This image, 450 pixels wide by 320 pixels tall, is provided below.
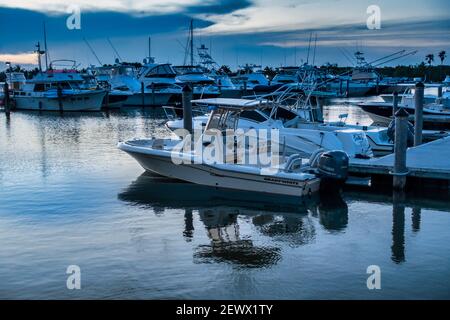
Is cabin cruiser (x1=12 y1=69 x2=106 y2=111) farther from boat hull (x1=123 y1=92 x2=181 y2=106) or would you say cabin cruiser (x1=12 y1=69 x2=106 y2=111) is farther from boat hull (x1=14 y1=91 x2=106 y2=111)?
boat hull (x1=123 y1=92 x2=181 y2=106)

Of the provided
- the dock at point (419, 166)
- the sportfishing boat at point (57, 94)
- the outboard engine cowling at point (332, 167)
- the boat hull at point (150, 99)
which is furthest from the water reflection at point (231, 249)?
the boat hull at point (150, 99)

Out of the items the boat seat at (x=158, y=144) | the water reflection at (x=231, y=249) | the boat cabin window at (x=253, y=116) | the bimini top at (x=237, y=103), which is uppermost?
the bimini top at (x=237, y=103)

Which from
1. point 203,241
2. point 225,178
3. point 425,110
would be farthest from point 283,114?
point 425,110

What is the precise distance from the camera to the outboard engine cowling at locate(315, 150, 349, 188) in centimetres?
1530

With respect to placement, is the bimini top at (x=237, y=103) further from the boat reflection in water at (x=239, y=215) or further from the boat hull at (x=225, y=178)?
the boat reflection in water at (x=239, y=215)

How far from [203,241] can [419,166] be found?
758 cm

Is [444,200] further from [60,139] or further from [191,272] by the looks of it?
[60,139]

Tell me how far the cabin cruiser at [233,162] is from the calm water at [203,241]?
1.26ft

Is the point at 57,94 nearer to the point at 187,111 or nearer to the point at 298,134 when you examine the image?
the point at 187,111

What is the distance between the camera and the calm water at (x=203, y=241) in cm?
946

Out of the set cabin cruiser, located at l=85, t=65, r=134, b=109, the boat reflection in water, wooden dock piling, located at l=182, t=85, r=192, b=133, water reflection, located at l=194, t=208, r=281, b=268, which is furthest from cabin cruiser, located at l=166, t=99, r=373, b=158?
cabin cruiser, located at l=85, t=65, r=134, b=109

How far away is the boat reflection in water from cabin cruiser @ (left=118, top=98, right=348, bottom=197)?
0.30 metres

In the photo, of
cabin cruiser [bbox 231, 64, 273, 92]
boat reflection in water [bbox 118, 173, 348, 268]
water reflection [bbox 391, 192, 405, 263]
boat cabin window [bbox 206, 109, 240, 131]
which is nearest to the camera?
water reflection [bbox 391, 192, 405, 263]
